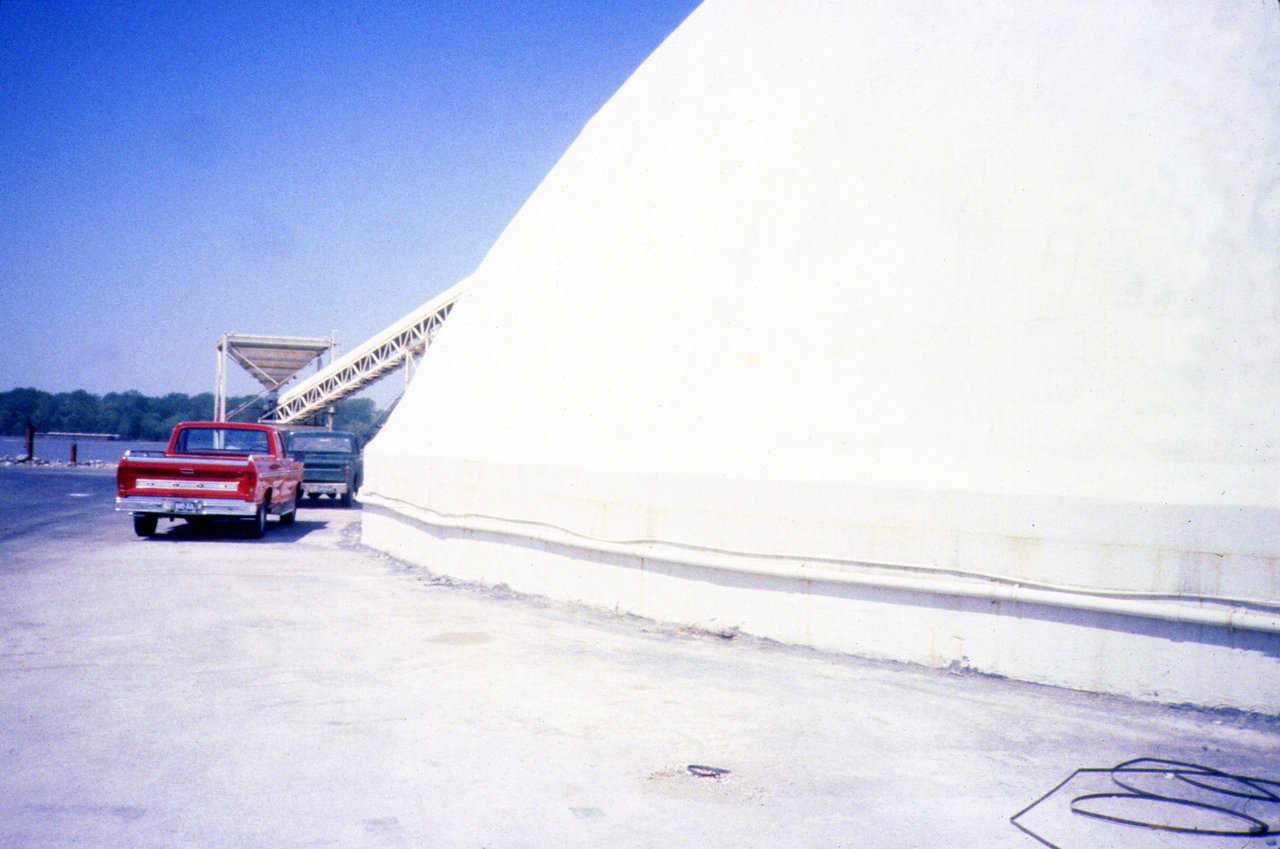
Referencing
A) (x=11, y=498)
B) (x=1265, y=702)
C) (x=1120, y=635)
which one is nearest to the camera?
(x=1265, y=702)

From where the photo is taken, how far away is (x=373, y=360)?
1192 inches

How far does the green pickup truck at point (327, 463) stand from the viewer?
23.3 metres

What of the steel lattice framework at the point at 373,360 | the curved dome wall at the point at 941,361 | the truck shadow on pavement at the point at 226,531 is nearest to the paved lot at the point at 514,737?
the curved dome wall at the point at 941,361

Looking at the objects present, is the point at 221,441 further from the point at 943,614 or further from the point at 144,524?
the point at 943,614

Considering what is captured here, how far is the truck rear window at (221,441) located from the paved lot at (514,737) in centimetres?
723

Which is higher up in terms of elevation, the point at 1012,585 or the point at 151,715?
the point at 1012,585

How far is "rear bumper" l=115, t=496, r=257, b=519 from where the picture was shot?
45.5 ft

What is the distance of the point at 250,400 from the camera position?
1375 inches

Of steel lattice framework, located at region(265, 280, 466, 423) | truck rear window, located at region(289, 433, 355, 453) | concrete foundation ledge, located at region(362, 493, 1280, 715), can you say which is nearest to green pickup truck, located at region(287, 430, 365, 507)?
truck rear window, located at region(289, 433, 355, 453)

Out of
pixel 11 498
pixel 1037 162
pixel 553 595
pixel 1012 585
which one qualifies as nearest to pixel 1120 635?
pixel 1012 585

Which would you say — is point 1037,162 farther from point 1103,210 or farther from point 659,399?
point 659,399

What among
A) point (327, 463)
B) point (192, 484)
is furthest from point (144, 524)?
point (327, 463)

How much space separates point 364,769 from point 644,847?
1586 mm

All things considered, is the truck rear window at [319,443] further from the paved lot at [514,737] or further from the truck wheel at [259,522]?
the paved lot at [514,737]
